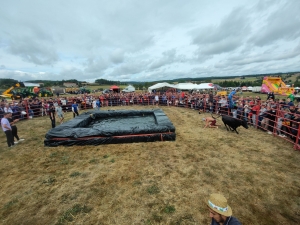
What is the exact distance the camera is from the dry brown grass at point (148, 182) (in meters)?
3.25

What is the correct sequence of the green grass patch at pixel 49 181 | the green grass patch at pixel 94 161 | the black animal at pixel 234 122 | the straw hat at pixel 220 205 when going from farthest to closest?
the black animal at pixel 234 122
the green grass patch at pixel 94 161
the green grass patch at pixel 49 181
the straw hat at pixel 220 205

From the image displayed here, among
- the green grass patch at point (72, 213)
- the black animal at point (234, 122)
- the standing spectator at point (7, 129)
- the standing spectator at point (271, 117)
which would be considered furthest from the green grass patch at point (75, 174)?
the standing spectator at point (271, 117)

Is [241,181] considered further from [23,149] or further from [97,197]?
[23,149]

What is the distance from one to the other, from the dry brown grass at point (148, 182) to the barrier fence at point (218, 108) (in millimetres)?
1060

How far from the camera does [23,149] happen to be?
21.9 ft

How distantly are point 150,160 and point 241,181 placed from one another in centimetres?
279

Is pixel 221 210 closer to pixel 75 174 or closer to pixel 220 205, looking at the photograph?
Result: pixel 220 205

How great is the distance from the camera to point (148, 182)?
4.25 m

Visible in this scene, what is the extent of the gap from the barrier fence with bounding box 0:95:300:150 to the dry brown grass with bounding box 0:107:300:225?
1060 millimetres

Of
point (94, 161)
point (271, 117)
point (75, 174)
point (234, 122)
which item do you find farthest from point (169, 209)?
point (271, 117)

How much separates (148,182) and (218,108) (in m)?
10.6

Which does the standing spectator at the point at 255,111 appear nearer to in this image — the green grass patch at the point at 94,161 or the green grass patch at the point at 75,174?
the green grass patch at the point at 94,161

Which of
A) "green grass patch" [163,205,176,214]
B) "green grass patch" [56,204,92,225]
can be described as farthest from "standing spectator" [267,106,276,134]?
"green grass patch" [56,204,92,225]

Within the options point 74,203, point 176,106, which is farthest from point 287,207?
point 176,106
